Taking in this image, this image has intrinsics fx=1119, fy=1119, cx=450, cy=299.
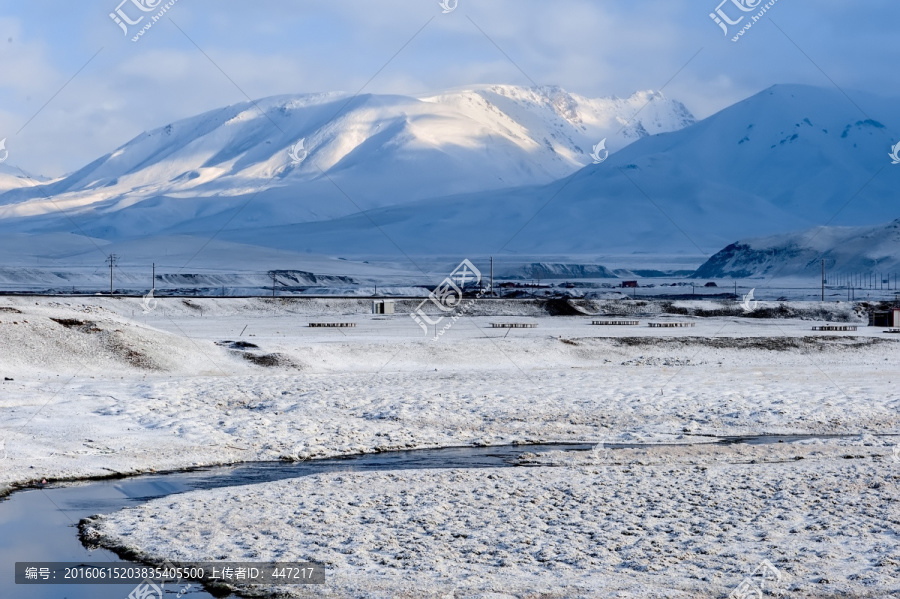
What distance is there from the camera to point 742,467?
18.4 metres

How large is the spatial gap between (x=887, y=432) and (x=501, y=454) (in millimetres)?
8658

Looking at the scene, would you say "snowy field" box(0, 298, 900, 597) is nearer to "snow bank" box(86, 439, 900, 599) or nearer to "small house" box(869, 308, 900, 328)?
"snow bank" box(86, 439, 900, 599)

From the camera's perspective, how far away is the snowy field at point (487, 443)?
Result: 41.2ft

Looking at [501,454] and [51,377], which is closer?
[501,454]

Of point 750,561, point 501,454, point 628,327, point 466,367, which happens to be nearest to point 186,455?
point 501,454

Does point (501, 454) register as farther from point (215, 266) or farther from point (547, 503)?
point (215, 266)

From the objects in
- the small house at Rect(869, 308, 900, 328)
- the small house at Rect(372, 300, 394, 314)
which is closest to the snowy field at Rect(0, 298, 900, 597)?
the small house at Rect(869, 308, 900, 328)
